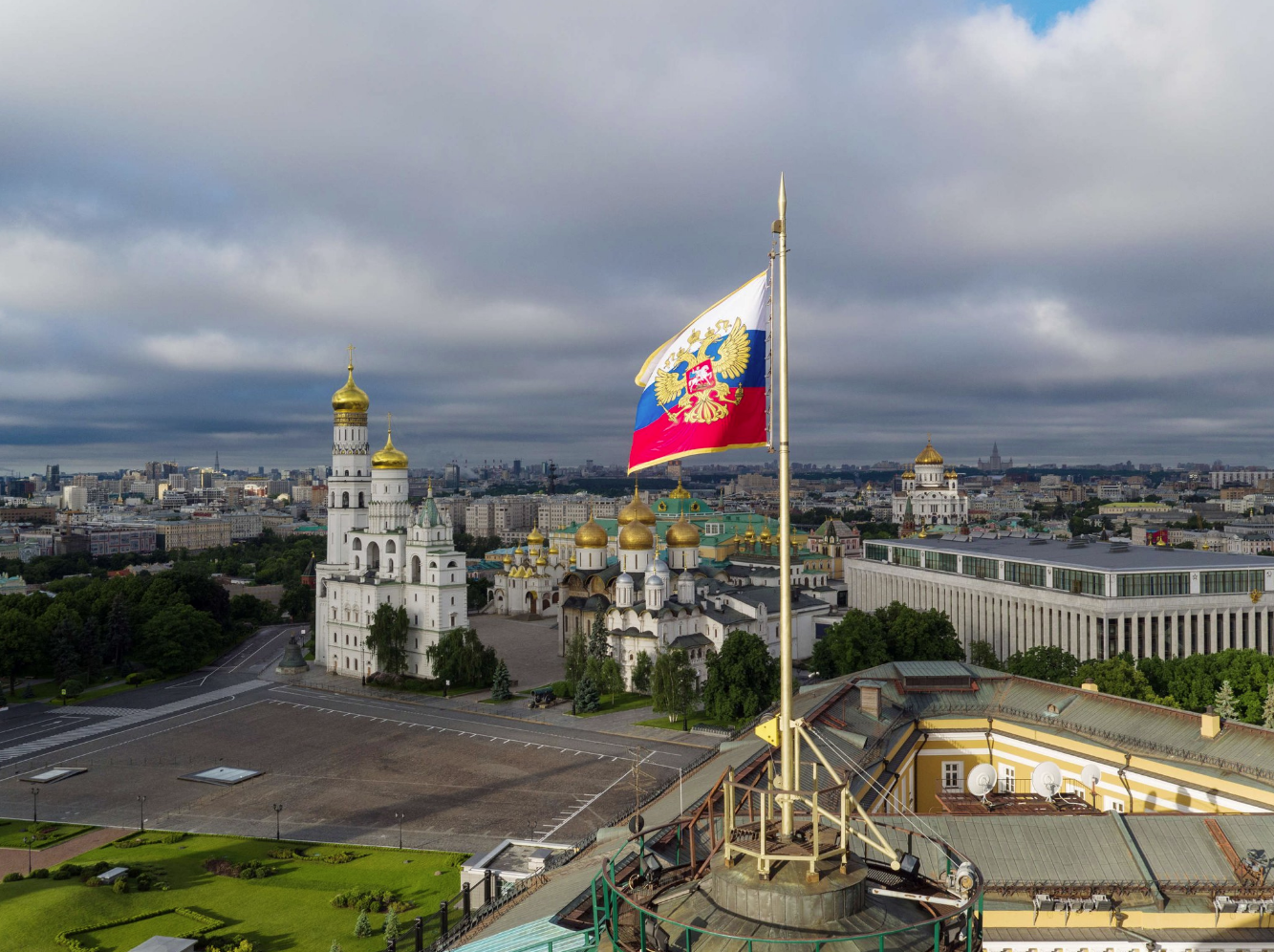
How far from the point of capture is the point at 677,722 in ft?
167

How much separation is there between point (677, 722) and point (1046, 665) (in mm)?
19126

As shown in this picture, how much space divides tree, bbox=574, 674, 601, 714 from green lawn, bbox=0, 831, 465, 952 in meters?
19.5

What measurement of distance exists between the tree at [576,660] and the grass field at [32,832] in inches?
1049

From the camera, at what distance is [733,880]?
28.7 ft

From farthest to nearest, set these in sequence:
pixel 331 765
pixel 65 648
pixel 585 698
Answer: pixel 65 648, pixel 585 698, pixel 331 765

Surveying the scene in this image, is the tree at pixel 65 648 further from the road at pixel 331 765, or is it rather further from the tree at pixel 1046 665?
the tree at pixel 1046 665

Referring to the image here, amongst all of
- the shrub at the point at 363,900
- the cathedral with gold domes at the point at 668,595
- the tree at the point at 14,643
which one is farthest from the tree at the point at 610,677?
the tree at the point at 14,643

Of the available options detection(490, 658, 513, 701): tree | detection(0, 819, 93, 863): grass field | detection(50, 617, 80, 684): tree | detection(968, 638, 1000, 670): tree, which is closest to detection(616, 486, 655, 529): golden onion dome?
detection(490, 658, 513, 701): tree

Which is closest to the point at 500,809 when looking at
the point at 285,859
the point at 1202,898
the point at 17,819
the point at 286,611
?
the point at 285,859

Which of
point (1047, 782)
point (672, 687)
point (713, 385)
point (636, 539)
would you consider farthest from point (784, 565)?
point (636, 539)

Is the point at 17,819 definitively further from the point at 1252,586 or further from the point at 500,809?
the point at 1252,586

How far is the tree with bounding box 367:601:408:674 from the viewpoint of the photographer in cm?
5903

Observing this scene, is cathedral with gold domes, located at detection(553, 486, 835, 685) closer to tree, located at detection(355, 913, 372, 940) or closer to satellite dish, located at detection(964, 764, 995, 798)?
satellite dish, located at detection(964, 764, 995, 798)

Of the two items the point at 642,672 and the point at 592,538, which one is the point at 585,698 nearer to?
the point at 642,672
